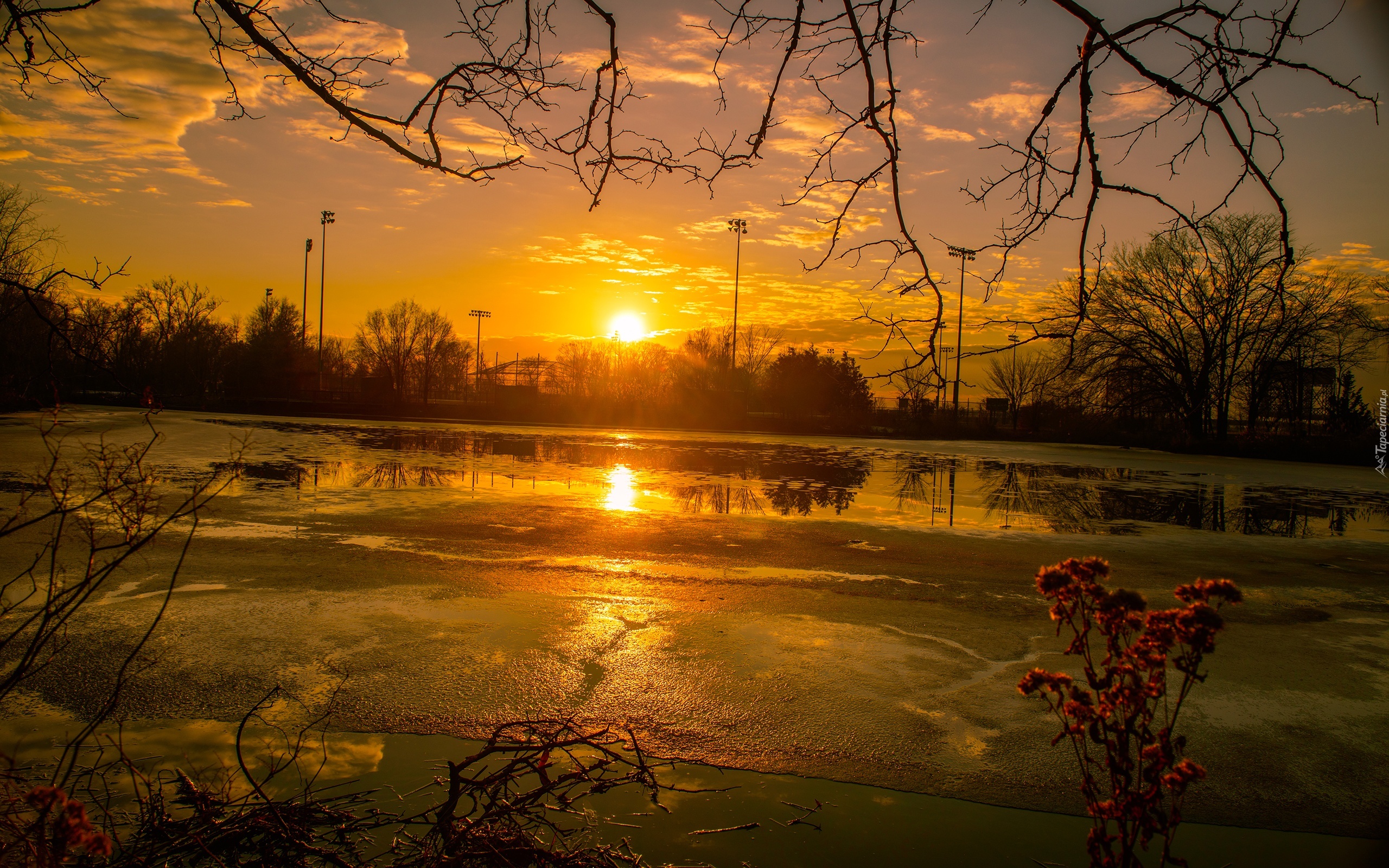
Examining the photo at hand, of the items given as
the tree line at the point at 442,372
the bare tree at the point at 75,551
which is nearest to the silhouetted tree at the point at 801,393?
the tree line at the point at 442,372

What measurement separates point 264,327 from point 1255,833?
81.8 m

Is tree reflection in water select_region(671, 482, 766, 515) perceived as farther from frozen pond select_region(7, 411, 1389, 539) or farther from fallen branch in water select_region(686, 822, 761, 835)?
fallen branch in water select_region(686, 822, 761, 835)

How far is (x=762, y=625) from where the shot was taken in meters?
6.16

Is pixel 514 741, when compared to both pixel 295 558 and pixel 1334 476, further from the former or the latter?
pixel 1334 476

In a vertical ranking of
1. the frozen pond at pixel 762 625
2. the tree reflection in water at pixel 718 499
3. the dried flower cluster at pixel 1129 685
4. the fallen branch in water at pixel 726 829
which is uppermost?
the dried flower cluster at pixel 1129 685

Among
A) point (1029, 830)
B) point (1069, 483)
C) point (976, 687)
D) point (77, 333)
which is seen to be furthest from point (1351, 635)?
point (1069, 483)

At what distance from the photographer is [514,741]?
133 inches

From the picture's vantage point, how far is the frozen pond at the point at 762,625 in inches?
164

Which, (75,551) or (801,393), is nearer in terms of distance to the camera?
(75,551)

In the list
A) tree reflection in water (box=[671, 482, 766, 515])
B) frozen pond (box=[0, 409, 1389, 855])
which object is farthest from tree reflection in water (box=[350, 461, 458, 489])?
tree reflection in water (box=[671, 482, 766, 515])

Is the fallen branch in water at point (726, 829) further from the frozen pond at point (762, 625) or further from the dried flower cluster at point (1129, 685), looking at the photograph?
the dried flower cluster at point (1129, 685)

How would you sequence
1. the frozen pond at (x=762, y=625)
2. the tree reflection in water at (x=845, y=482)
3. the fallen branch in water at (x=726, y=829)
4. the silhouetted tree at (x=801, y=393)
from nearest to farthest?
the fallen branch in water at (x=726, y=829)
the frozen pond at (x=762, y=625)
the tree reflection in water at (x=845, y=482)
the silhouetted tree at (x=801, y=393)

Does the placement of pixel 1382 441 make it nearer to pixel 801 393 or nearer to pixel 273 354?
pixel 801 393

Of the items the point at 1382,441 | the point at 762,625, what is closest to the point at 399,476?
the point at 762,625
